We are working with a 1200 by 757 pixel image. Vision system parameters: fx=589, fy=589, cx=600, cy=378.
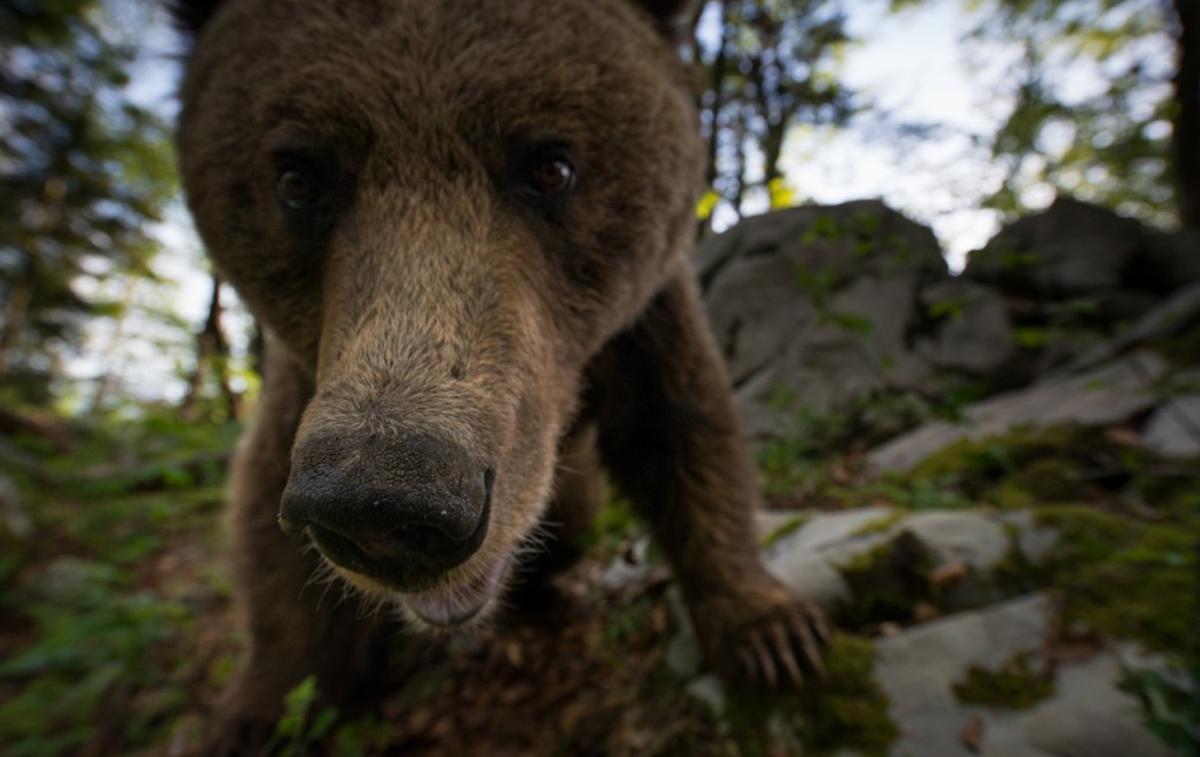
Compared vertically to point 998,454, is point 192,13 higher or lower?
higher

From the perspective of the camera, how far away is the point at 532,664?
284 cm

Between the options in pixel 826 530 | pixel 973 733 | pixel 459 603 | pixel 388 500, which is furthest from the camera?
pixel 826 530

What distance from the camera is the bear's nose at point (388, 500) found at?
0.83 meters

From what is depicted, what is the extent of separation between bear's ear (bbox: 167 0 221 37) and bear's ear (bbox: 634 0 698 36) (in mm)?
1393

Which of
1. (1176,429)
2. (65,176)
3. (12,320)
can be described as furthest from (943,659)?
(12,320)

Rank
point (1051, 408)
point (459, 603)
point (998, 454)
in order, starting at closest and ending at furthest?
1. point (459, 603)
2. point (998, 454)
3. point (1051, 408)

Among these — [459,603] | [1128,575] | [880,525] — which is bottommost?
[1128,575]

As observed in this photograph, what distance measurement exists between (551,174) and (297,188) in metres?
0.64

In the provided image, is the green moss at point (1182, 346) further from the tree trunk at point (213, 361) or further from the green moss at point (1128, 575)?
the tree trunk at point (213, 361)

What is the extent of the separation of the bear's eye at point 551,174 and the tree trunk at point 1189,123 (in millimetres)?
9280

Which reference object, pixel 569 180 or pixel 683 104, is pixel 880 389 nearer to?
pixel 683 104

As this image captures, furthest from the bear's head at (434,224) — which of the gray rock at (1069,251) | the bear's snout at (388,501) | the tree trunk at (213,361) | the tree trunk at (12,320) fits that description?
the tree trunk at (12,320)

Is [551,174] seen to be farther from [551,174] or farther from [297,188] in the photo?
[297,188]

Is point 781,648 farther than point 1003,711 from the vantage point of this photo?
Yes
